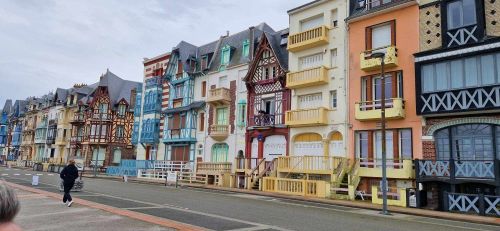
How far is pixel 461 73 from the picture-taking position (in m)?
18.1

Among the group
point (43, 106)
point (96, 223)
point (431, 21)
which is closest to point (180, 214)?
point (96, 223)

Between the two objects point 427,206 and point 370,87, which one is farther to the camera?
point 370,87

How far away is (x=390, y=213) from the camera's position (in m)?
14.9

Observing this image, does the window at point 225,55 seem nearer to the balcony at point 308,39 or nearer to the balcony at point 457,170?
the balcony at point 308,39

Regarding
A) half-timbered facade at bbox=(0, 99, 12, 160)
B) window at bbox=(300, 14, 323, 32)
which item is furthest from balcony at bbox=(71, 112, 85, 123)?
window at bbox=(300, 14, 323, 32)

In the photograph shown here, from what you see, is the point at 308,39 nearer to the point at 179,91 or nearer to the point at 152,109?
the point at 179,91

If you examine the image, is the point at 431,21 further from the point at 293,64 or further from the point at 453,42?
the point at 293,64

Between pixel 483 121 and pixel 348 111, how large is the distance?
7412 millimetres

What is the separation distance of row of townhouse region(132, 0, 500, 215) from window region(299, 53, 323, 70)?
0.07 metres

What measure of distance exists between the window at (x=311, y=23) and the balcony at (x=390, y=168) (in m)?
10.1

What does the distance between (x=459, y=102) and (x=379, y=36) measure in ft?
22.1

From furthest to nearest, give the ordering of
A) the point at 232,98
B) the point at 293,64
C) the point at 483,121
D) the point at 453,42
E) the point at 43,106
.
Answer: the point at 43,106 < the point at 232,98 < the point at 293,64 < the point at 453,42 < the point at 483,121

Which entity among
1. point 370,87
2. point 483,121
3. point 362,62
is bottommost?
point 483,121

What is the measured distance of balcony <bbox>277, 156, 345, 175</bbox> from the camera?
71.0 feet
